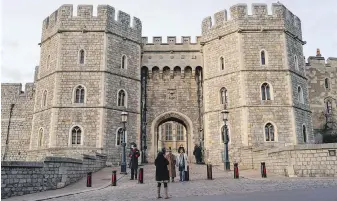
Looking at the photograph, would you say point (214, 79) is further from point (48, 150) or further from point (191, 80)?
point (48, 150)

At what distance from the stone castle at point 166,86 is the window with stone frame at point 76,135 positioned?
0.06m

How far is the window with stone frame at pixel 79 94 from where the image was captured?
2042 cm

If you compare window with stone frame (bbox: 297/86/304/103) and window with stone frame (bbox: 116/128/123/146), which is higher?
window with stone frame (bbox: 297/86/304/103)

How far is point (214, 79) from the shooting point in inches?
865

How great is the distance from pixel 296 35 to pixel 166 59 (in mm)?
9174

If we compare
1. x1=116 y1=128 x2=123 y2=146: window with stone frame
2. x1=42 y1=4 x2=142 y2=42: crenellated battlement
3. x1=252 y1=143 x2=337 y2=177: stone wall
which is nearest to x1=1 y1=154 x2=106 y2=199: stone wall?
x1=116 y1=128 x2=123 y2=146: window with stone frame

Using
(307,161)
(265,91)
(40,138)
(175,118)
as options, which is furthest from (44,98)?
(307,161)

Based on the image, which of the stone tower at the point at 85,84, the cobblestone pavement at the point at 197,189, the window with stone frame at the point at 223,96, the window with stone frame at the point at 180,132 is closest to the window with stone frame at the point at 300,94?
the window with stone frame at the point at 223,96

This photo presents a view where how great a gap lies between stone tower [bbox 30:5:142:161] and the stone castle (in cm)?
6

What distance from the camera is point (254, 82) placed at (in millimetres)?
20484

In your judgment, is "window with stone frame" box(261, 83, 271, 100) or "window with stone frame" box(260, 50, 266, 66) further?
"window with stone frame" box(260, 50, 266, 66)

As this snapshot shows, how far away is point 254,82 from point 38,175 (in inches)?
547

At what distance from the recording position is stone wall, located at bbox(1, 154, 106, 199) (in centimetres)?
1038

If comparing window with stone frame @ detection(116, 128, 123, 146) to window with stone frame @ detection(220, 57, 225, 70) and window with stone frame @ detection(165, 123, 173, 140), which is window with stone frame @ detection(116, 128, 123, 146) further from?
window with stone frame @ detection(165, 123, 173, 140)
